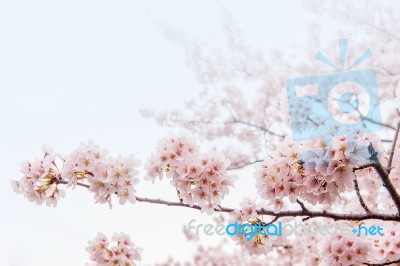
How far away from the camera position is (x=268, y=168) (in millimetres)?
3393

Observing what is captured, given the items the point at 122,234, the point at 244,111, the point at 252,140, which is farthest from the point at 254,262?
the point at 122,234

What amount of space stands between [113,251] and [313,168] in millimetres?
1856

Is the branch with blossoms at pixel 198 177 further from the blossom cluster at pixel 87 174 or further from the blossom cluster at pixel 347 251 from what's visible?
the blossom cluster at pixel 347 251

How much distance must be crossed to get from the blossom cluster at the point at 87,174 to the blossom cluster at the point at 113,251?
1.97ft

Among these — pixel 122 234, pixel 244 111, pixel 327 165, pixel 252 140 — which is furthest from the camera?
pixel 244 111

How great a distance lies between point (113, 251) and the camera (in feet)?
12.7

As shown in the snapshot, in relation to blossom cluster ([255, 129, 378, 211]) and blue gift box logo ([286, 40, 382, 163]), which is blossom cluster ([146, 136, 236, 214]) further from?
blue gift box logo ([286, 40, 382, 163])

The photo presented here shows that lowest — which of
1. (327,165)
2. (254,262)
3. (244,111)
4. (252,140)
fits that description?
(254,262)

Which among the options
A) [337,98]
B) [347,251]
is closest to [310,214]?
[347,251]

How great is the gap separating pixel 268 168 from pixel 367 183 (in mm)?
5333

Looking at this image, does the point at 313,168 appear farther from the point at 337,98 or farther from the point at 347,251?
the point at 337,98

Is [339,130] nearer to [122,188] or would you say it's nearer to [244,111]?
[122,188]

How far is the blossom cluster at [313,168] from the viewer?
3.06 meters

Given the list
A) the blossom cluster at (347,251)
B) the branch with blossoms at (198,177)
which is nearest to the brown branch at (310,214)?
the branch with blossoms at (198,177)
